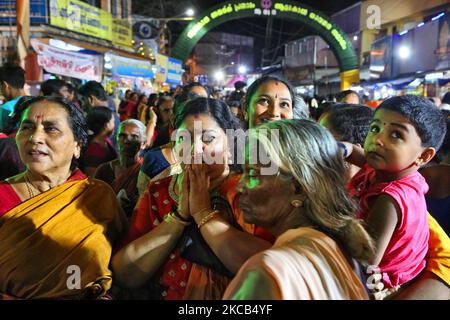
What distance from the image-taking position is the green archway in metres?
14.4

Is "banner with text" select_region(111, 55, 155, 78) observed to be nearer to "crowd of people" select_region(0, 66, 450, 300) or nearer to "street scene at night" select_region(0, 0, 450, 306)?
"street scene at night" select_region(0, 0, 450, 306)

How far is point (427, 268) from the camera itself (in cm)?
165

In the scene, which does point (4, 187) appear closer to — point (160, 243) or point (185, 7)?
point (160, 243)

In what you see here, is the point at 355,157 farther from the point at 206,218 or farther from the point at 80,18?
the point at 80,18

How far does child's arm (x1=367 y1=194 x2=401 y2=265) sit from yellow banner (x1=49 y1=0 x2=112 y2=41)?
378 inches

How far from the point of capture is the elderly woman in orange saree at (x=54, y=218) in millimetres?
1634

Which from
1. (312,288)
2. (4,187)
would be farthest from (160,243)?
(4,187)

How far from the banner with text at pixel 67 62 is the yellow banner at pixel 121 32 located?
4.46 m

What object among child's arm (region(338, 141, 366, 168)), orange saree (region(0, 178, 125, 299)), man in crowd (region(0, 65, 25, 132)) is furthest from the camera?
man in crowd (region(0, 65, 25, 132))

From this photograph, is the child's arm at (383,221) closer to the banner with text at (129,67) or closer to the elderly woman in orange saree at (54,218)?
the elderly woman in orange saree at (54,218)

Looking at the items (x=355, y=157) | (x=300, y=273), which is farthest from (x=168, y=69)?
(x=300, y=273)

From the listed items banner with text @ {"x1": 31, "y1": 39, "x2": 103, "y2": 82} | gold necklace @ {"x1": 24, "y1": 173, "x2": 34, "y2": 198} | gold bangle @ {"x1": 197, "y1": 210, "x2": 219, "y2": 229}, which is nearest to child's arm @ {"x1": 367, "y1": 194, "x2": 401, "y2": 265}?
gold bangle @ {"x1": 197, "y1": 210, "x2": 219, "y2": 229}

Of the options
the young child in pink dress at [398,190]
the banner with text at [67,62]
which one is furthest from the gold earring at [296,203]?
the banner with text at [67,62]

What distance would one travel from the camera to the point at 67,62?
25.6 ft
